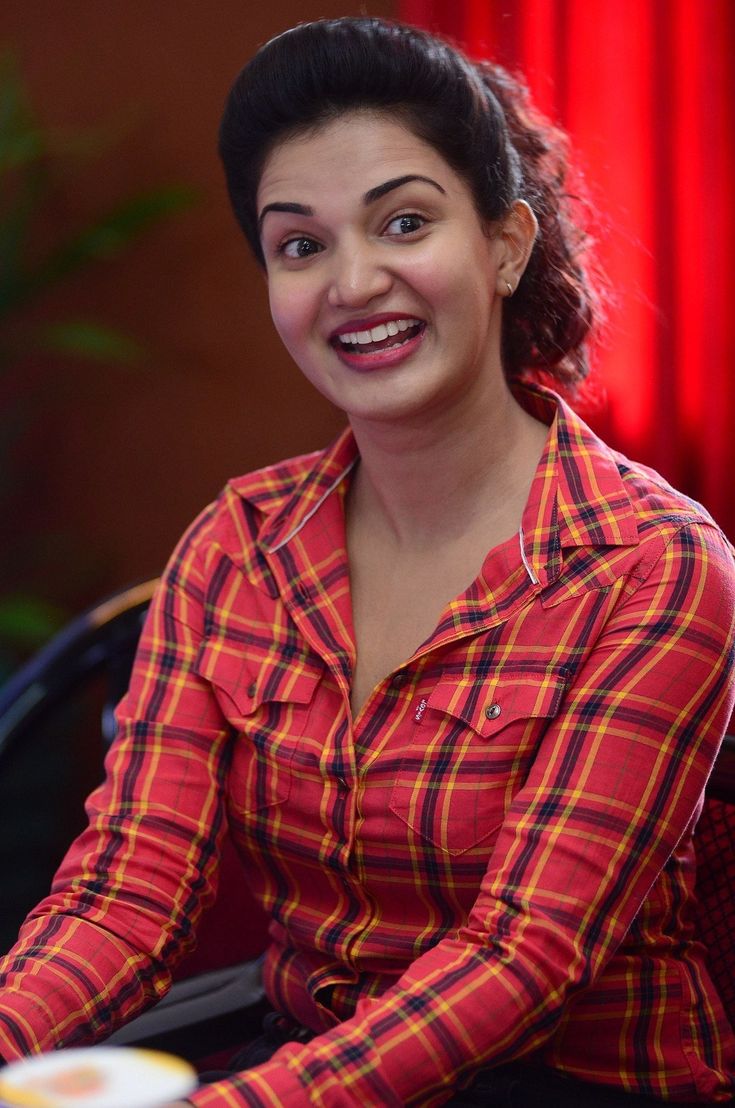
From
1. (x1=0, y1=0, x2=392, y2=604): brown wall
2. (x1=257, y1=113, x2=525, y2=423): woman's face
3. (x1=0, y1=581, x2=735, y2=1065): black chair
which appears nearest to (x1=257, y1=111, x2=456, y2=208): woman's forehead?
(x1=257, y1=113, x2=525, y2=423): woman's face

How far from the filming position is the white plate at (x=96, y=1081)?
1.76ft

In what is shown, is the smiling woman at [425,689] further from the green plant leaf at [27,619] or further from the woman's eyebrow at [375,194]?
the green plant leaf at [27,619]

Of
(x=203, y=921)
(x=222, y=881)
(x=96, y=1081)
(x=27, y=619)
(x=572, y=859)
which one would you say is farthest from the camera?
(x=27, y=619)

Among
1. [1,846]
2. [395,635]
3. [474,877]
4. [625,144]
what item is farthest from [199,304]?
[474,877]

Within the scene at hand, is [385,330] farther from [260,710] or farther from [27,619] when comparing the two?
[27,619]

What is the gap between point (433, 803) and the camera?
1.13 meters

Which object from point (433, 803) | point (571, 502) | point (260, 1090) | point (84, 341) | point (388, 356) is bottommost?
point (260, 1090)

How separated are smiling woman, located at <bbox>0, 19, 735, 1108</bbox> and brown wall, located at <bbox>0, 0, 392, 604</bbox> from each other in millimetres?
1375

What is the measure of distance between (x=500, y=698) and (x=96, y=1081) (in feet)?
2.04

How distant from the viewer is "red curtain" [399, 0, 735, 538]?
2.08 meters

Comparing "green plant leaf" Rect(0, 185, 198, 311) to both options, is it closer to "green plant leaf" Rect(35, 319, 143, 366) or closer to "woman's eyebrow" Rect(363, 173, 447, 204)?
"green plant leaf" Rect(35, 319, 143, 366)

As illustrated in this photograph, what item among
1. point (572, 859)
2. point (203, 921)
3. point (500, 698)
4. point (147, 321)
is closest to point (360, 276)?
point (500, 698)

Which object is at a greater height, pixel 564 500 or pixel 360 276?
pixel 360 276

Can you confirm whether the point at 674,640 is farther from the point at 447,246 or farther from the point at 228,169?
the point at 228,169
